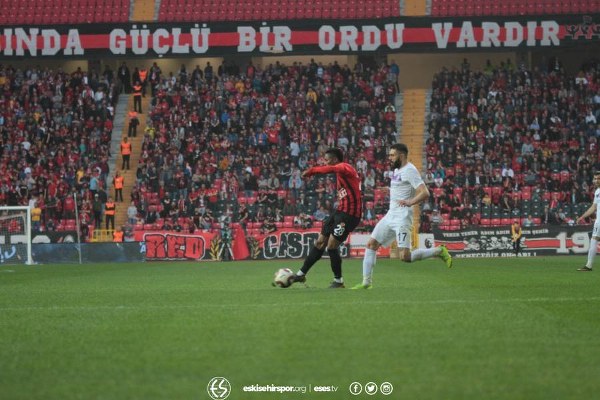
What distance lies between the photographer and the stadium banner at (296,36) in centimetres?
4656

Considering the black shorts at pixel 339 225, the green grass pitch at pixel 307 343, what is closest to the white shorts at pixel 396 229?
the black shorts at pixel 339 225

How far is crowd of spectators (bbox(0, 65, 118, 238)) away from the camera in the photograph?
42.3 meters

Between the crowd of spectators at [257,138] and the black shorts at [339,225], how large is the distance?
22163 mm

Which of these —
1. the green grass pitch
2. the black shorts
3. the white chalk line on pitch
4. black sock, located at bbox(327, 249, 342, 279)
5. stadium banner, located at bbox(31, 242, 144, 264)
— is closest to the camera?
the green grass pitch

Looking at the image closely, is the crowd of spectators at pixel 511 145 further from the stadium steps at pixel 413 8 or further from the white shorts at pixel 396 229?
the white shorts at pixel 396 229

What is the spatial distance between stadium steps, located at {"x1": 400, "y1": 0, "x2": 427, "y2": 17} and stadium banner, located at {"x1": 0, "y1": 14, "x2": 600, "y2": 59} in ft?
7.44

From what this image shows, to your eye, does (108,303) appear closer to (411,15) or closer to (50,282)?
(50,282)

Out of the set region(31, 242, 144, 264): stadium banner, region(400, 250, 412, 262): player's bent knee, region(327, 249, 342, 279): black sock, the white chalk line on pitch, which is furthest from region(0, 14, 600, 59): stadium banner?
the white chalk line on pitch

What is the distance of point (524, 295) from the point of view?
1451 cm

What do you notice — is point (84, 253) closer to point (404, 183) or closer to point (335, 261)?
point (335, 261)

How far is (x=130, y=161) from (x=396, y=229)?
31.7 meters

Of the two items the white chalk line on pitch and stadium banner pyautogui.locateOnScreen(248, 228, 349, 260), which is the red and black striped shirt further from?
stadium banner pyautogui.locateOnScreen(248, 228, 349, 260)

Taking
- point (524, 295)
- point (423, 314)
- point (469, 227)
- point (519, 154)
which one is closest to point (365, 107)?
point (519, 154)

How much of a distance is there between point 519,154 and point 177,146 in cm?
1392
